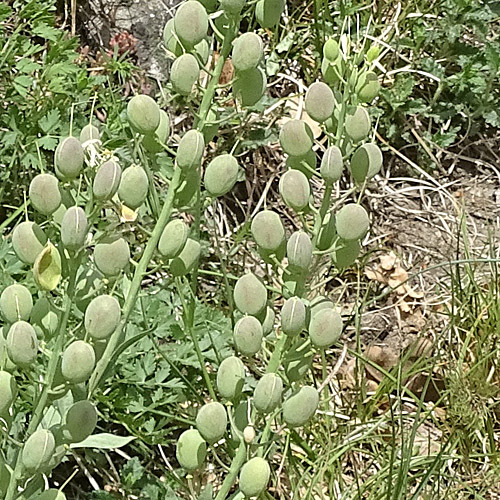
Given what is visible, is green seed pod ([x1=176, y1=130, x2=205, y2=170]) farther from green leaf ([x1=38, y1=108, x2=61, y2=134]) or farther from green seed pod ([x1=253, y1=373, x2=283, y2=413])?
green leaf ([x1=38, y1=108, x2=61, y2=134])

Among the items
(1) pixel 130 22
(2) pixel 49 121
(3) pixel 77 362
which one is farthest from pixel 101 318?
(1) pixel 130 22

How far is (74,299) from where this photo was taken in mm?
754

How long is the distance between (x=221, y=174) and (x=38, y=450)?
294 millimetres

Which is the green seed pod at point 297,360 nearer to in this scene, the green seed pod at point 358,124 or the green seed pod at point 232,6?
the green seed pod at point 358,124

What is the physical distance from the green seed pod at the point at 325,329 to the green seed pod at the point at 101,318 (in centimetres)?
19

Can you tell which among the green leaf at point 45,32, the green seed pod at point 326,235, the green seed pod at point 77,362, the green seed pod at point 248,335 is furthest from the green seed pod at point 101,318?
the green leaf at point 45,32

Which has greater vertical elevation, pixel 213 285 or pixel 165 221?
pixel 165 221

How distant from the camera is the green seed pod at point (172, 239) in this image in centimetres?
80

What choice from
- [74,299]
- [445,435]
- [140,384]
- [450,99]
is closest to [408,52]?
[450,99]

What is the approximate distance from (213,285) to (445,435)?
0.54 metres

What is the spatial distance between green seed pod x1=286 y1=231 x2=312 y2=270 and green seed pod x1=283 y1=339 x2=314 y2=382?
9cm

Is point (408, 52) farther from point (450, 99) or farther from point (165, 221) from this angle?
point (165, 221)

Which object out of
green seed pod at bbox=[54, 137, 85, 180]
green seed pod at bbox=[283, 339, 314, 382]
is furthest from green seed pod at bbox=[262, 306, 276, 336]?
green seed pod at bbox=[54, 137, 85, 180]

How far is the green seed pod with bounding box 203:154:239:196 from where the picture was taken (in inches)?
32.5
